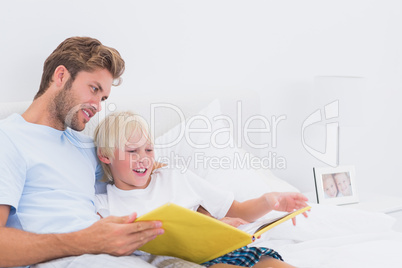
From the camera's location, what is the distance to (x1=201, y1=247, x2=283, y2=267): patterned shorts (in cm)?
130

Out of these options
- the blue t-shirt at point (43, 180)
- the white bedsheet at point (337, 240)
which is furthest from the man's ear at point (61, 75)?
the white bedsheet at point (337, 240)

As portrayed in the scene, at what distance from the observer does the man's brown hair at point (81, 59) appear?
150cm

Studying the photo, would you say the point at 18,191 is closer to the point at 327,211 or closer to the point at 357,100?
the point at 327,211

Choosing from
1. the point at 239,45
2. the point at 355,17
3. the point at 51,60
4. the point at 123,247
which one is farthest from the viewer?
the point at 355,17

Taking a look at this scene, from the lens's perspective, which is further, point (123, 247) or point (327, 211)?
point (327, 211)

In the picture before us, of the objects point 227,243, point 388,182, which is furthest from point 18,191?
point 388,182

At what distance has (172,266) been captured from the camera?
1228 mm

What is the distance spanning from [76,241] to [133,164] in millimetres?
390

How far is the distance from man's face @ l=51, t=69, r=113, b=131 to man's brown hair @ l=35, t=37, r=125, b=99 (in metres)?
0.02

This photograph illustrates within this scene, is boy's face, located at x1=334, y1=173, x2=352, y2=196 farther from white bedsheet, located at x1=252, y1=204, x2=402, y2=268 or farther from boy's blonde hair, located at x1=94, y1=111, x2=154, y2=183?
boy's blonde hair, located at x1=94, y1=111, x2=154, y2=183

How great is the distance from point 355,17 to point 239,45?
86 cm

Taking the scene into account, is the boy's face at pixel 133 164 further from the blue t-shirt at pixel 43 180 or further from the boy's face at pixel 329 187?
the boy's face at pixel 329 187

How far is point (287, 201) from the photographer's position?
150 cm

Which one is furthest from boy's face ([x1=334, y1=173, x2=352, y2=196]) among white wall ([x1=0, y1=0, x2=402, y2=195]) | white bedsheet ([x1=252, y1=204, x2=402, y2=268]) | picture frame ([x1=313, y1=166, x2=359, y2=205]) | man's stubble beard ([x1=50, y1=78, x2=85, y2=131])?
man's stubble beard ([x1=50, y1=78, x2=85, y2=131])
